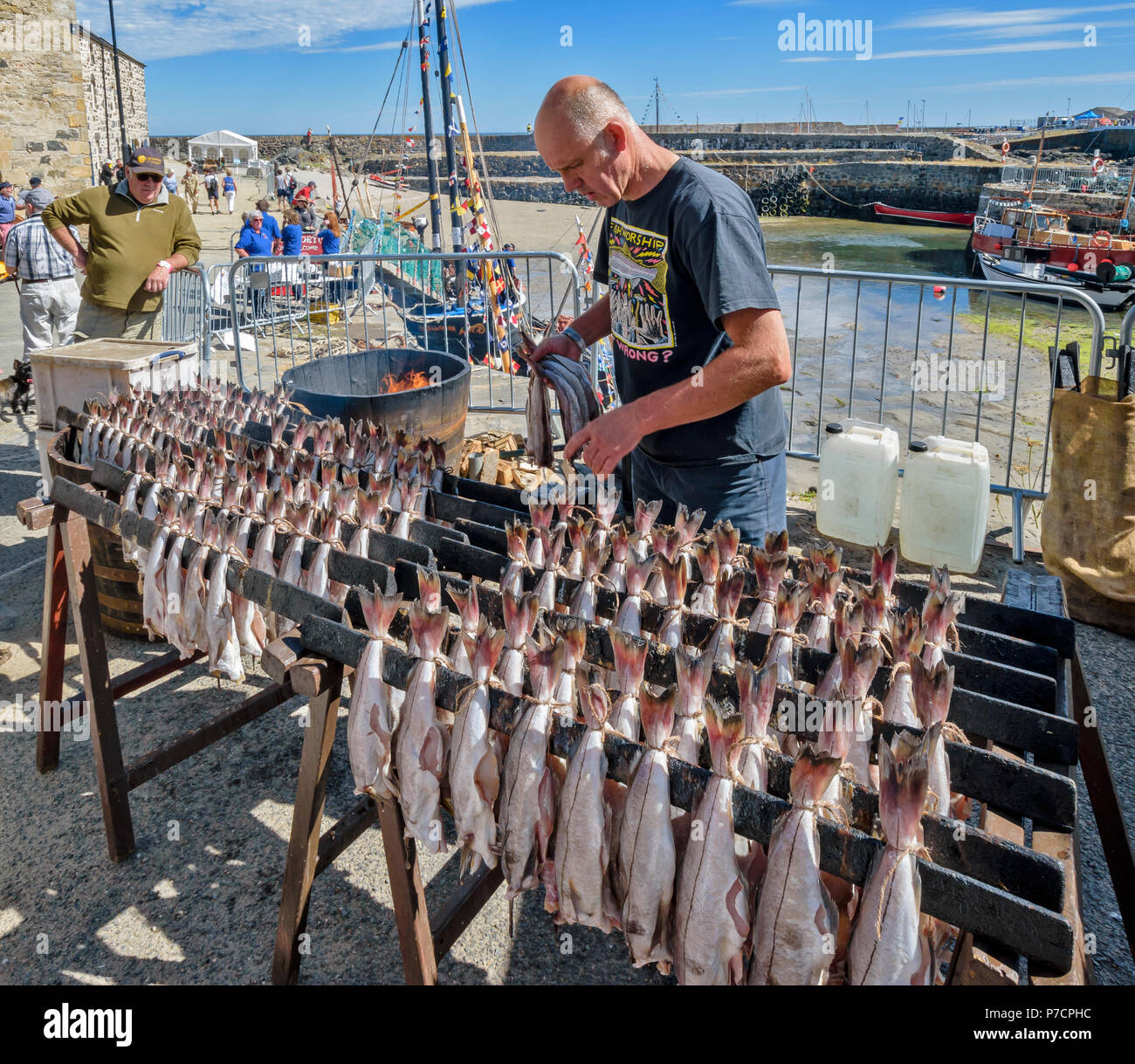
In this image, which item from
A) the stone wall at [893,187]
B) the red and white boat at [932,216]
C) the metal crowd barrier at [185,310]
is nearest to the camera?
the metal crowd barrier at [185,310]

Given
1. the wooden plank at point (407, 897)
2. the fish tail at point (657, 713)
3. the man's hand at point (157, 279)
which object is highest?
the man's hand at point (157, 279)

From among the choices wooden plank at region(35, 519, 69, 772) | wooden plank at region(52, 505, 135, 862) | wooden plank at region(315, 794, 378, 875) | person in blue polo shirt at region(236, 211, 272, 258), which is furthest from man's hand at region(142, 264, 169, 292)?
person in blue polo shirt at region(236, 211, 272, 258)

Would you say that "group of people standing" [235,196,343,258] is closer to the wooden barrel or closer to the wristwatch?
the wooden barrel

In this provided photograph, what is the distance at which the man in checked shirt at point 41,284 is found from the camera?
26.8 ft

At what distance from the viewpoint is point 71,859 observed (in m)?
2.91

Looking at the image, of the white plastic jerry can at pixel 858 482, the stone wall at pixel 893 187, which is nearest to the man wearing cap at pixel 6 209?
the white plastic jerry can at pixel 858 482

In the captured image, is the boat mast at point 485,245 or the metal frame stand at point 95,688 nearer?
the metal frame stand at point 95,688

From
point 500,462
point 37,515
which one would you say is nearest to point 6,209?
point 500,462

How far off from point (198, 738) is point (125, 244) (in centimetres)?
433

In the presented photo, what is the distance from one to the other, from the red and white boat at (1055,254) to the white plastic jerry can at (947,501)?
23727 millimetres

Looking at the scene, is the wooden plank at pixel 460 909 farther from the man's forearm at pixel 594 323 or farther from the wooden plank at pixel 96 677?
the man's forearm at pixel 594 323

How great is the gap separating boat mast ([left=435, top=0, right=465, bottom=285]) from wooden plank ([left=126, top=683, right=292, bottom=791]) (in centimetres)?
907

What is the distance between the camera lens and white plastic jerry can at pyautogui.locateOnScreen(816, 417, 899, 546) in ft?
17.1

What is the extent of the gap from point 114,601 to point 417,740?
3.13 meters
